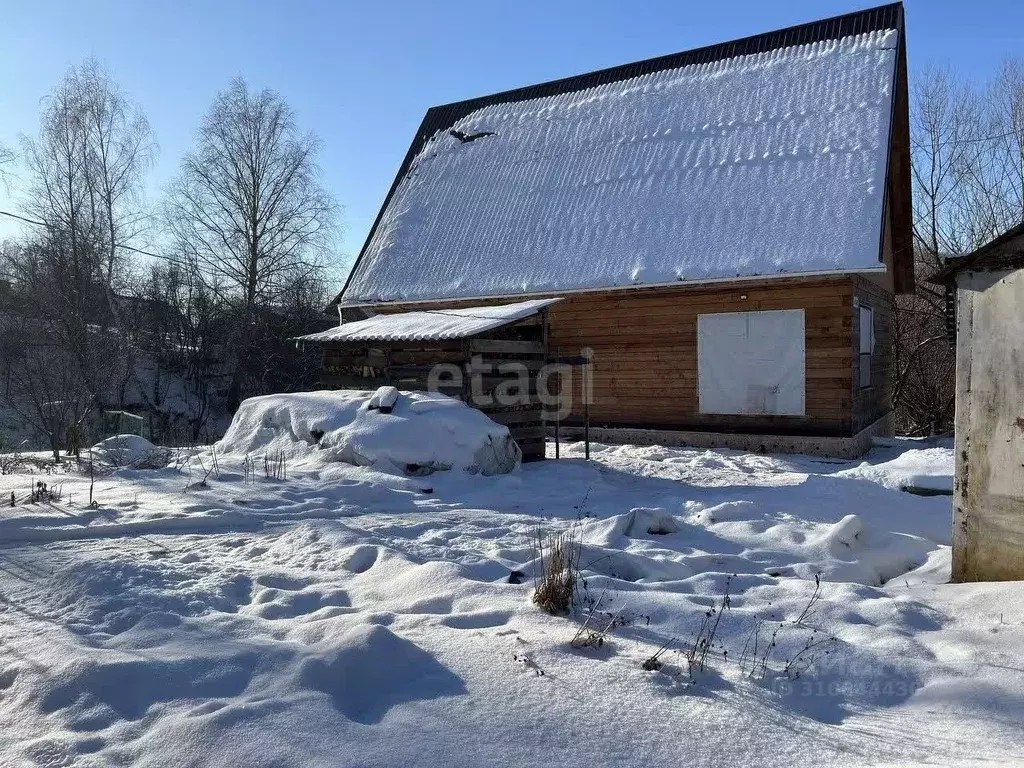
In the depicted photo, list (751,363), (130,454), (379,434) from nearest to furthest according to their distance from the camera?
(379,434), (130,454), (751,363)

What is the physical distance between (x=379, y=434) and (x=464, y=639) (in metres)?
5.83

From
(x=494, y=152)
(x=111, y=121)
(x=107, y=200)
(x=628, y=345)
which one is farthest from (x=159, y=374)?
(x=628, y=345)

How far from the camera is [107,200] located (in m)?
23.7

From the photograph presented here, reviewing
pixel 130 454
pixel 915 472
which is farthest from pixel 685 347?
pixel 130 454

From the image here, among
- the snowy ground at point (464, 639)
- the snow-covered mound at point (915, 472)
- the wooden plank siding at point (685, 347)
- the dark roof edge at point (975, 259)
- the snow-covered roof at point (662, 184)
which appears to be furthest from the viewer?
the snow-covered roof at point (662, 184)

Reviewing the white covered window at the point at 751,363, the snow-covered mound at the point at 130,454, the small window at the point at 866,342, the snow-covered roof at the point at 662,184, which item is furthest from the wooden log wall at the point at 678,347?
the snow-covered mound at the point at 130,454

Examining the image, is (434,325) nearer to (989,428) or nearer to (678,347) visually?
(678,347)

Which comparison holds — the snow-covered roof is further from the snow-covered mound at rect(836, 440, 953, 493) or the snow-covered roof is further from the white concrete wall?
the white concrete wall

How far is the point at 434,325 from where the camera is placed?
37.6ft

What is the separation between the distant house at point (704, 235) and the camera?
42.0 feet

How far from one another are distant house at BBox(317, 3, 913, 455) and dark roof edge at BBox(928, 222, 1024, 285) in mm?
6811

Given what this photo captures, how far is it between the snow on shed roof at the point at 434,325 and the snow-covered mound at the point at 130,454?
2998 millimetres

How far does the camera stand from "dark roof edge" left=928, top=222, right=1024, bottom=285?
16.7 feet
